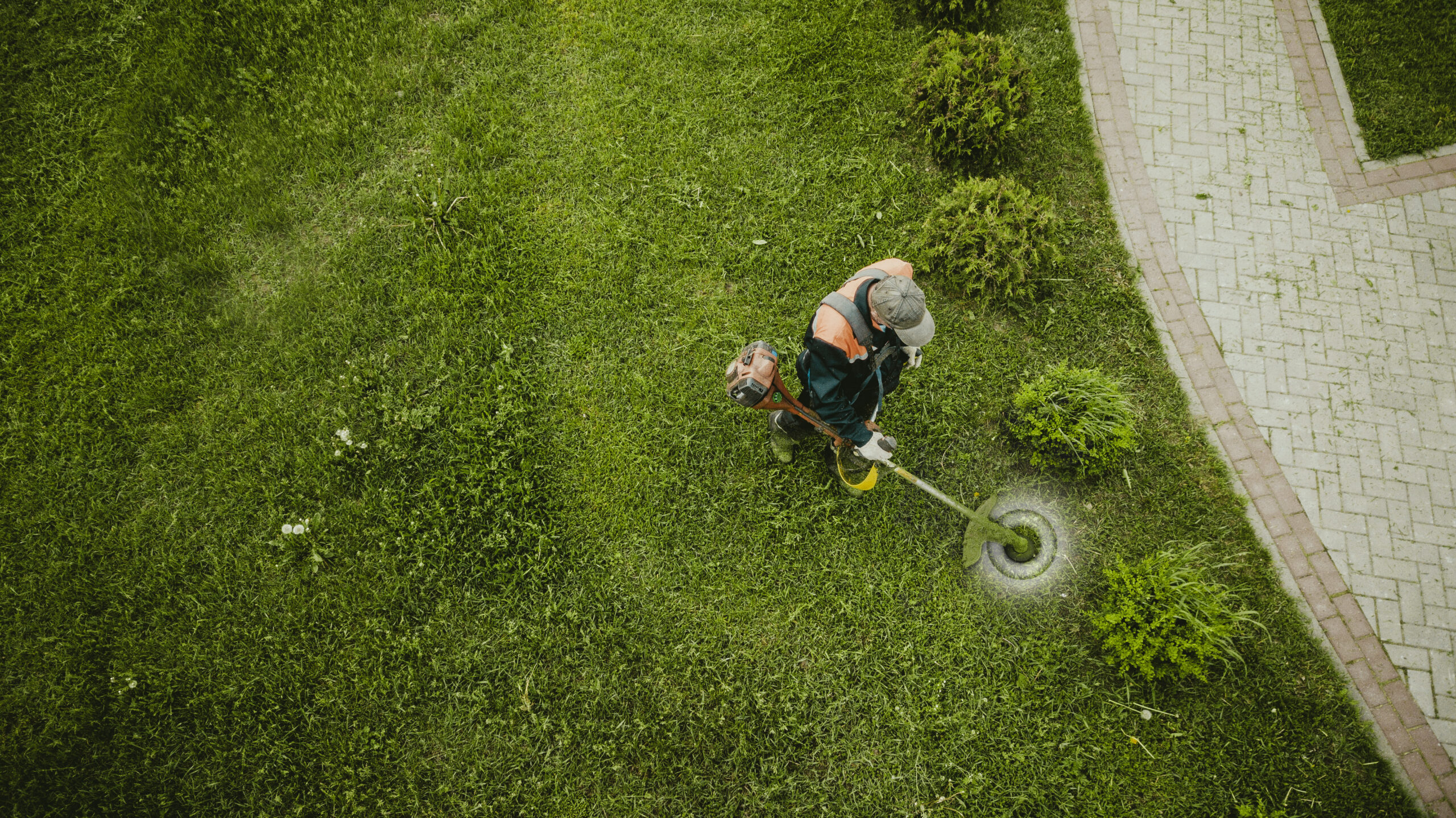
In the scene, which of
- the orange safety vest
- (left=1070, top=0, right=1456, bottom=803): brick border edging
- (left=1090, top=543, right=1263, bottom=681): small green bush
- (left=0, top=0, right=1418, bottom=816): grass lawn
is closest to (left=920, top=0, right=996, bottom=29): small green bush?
(left=0, top=0, right=1418, bottom=816): grass lawn

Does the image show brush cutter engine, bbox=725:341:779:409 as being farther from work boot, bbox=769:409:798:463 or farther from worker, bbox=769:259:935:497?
work boot, bbox=769:409:798:463

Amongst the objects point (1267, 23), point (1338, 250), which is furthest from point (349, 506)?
point (1267, 23)

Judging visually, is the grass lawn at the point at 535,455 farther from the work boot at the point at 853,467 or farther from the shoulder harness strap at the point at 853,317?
the shoulder harness strap at the point at 853,317

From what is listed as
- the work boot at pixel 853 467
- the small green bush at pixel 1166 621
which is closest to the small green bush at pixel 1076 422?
the small green bush at pixel 1166 621

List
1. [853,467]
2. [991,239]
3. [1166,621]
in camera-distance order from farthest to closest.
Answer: [991,239] → [853,467] → [1166,621]

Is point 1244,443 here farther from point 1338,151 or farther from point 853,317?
point 853,317

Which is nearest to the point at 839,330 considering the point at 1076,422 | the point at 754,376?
the point at 754,376
